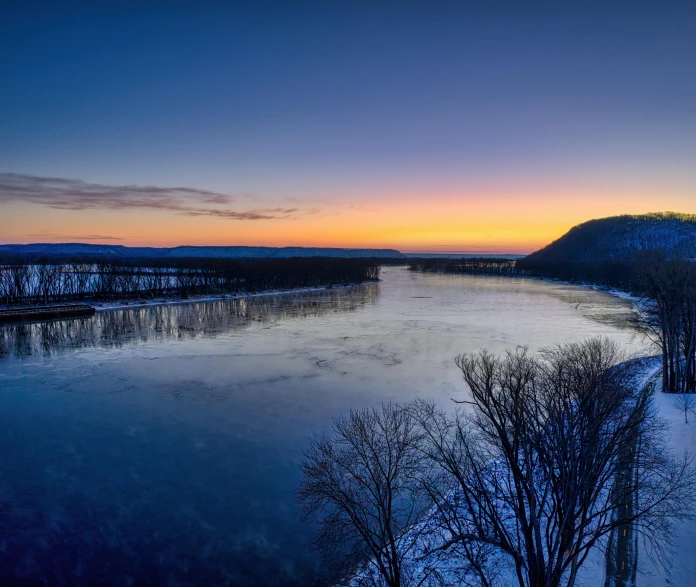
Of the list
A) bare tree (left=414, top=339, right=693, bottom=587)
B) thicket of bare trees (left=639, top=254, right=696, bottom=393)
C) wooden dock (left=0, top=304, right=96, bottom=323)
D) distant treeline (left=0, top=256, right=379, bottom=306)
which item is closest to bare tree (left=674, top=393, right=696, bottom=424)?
thicket of bare trees (left=639, top=254, right=696, bottom=393)

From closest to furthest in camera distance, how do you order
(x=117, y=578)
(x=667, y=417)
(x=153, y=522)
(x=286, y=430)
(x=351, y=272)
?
(x=117, y=578) → (x=153, y=522) → (x=286, y=430) → (x=667, y=417) → (x=351, y=272)

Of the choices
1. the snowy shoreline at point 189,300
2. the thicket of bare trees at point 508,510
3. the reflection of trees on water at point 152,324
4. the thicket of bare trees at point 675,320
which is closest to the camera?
the thicket of bare trees at point 508,510

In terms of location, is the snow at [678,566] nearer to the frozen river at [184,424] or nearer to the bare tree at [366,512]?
the bare tree at [366,512]

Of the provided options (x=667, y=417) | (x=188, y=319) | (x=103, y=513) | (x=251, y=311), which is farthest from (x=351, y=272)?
(x=103, y=513)

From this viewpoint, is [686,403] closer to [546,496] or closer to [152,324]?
[546,496]

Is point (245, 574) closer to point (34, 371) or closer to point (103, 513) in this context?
point (103, 513)

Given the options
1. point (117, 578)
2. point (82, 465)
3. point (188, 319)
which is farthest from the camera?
point (188, 319)

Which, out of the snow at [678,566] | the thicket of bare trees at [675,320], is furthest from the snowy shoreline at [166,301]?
the snow at [678,566]
